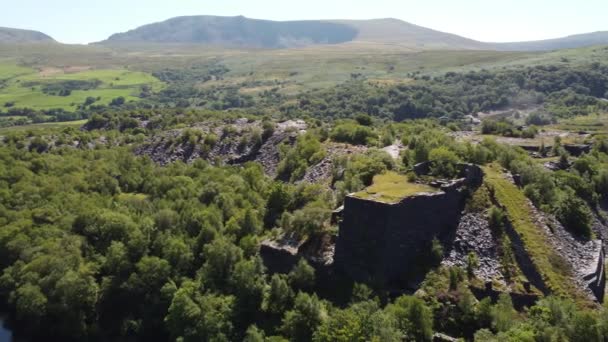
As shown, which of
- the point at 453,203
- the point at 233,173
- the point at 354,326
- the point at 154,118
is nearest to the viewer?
the point at 354,326

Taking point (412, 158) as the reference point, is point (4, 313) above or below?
below

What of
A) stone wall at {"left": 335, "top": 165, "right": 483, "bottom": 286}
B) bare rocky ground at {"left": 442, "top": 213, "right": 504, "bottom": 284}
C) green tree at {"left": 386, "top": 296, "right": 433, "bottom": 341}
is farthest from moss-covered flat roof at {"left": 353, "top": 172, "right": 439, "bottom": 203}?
green tree at {"left": 386, "top": 296, "right": 433, "bottom": 341}

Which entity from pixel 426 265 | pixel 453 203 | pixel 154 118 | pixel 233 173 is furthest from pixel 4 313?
pixel 154 118

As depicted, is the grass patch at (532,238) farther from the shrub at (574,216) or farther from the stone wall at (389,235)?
the stone wall at (389,235)

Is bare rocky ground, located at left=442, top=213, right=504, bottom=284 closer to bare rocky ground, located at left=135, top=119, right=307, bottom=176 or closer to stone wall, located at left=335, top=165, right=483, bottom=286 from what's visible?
stone wall, located at left=335, top=165, right=483, bottom=286

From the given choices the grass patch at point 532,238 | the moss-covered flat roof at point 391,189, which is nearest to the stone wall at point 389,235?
the moss-covered flat roof at point 391,189

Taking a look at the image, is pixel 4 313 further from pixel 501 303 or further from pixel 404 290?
pixel 501 303

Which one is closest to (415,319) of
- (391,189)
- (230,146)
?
(391,189)
